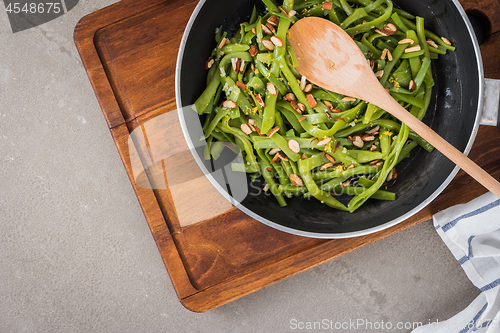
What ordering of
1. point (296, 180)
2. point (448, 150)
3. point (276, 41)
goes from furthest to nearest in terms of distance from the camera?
point (296, 180), point (276, 41), point (448, 150)

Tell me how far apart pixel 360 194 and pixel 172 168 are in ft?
3.11

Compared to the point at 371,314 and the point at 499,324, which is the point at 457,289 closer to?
the point at 499,324

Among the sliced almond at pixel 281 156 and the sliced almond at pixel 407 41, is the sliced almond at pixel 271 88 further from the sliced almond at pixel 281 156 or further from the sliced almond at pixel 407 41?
the sliced almond at pixel 407 41

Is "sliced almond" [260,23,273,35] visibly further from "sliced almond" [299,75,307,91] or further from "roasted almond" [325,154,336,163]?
"roasted almond" [325,154,336,163]

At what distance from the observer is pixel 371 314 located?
2.18 m

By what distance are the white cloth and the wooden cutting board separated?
0.08m

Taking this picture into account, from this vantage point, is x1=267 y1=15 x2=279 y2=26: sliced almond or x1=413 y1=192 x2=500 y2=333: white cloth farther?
x1=413 y1=192 x2=500 y2=333: white cloth

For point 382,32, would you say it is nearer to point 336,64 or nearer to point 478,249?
point 336,64

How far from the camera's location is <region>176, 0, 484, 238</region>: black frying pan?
138 centimetres

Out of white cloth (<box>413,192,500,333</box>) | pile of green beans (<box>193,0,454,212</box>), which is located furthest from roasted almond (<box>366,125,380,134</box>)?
white cloth (<box>413,192,500,333</box>)

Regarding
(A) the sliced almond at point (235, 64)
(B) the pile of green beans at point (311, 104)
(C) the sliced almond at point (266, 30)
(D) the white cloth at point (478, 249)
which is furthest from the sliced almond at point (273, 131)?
(D) the white cloth at point (478, 249)

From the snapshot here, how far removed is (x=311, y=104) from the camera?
58.0 inches

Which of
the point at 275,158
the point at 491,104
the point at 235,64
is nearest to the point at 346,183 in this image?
the point at 275,158

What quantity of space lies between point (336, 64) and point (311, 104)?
0.22 metres
